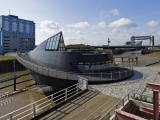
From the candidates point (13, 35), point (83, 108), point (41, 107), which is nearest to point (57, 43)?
point (41, 107)

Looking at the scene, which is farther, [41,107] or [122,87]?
[122,87]

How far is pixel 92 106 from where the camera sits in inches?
285

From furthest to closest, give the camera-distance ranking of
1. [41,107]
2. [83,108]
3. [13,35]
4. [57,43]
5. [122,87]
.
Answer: [13,35], [57,43], [122,87], [41,107], [83,108]

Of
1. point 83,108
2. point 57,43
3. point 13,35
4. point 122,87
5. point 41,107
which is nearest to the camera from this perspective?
point 83,108

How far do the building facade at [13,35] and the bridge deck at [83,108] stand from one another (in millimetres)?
83533

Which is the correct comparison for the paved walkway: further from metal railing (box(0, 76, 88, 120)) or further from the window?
the window

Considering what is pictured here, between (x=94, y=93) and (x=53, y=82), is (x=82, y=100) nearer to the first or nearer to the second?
(x=94, y=93)

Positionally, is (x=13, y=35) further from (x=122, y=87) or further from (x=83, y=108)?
(x=83, y=108)

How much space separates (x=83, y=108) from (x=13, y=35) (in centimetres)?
9191

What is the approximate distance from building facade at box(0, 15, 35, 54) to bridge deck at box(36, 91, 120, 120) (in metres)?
83.5

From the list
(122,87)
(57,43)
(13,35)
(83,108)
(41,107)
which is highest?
(13,35)

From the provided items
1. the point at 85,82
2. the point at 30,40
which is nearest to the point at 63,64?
the point at 85,82

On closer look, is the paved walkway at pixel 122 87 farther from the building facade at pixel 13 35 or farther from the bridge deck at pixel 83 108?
the building facade at pixel 13 35

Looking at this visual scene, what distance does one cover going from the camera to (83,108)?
7.04 m
